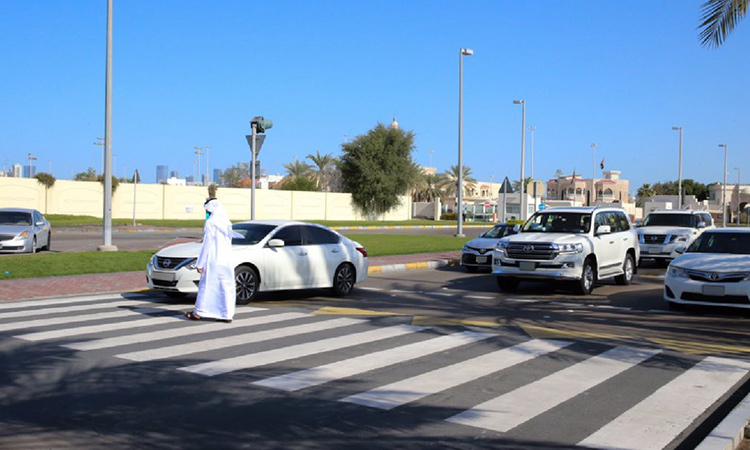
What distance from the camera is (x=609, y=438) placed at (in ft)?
18.0

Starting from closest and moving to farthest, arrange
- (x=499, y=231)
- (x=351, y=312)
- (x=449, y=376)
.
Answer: (x=449, y=376) < (x=351, y=312) < (x=499, y=231)

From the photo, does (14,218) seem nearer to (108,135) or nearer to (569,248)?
(108,135)

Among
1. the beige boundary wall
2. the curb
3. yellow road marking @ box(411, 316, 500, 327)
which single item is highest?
the beige boundary wall

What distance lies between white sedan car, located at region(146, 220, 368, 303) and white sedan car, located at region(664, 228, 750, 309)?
6.01 metres

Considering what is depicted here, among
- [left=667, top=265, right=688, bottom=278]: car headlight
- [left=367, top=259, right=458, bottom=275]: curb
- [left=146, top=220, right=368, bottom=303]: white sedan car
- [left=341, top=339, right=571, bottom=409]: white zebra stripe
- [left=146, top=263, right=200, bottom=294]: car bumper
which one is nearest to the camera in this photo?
[left=341, top=339, right=571, bottom=409]: white zebra stripe

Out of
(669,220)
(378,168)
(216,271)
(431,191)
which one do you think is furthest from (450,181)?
(216,271)

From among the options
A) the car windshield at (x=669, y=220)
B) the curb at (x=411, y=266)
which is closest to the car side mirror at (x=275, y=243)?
the curb at (x=411, y=266)

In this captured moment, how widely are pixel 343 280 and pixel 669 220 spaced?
15.2m

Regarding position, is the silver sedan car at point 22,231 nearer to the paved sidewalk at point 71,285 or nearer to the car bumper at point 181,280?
the paved sidewalk at point 71,285

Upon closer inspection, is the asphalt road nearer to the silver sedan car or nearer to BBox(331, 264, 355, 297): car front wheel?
BBox(331, 264, 355, 297): car front wheel

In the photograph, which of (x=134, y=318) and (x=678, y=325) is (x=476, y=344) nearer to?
(x=678, y=325)

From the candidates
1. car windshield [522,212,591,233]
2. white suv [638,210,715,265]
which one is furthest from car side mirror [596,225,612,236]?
white suv [638,210,715,265]

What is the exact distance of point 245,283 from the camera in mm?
12891

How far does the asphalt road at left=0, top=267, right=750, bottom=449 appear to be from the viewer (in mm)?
5527
